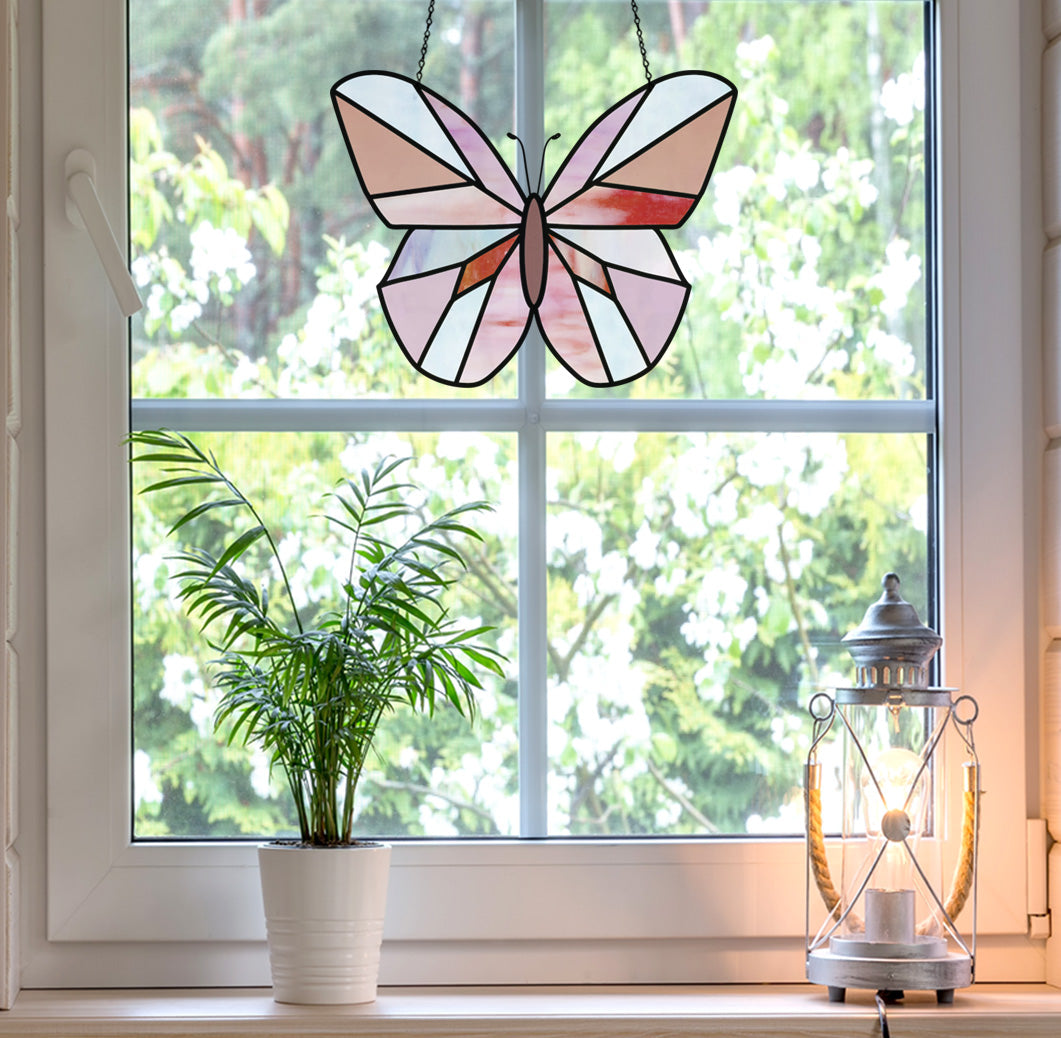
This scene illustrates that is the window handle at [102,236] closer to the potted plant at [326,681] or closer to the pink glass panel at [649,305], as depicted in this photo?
the potted plant at [326,681]

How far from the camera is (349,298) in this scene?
1415 millimetres

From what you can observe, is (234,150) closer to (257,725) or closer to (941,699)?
(257,725)

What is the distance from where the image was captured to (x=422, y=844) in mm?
1363

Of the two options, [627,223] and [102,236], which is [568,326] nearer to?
[627,223]

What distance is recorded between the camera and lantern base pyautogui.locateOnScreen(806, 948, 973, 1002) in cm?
123

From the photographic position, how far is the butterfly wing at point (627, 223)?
1363 millimetres

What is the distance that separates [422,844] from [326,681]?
9.1 inches

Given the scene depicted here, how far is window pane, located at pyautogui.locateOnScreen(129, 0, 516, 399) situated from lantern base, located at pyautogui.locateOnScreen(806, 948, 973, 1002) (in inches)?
25.1

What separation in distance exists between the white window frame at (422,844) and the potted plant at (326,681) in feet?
0.29

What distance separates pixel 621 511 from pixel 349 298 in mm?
350

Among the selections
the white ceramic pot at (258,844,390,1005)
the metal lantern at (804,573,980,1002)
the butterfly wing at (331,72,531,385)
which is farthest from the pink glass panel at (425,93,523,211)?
the white ceramic pot at (258,844,390,1005)

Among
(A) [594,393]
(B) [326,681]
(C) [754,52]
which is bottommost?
(B) [326,681]

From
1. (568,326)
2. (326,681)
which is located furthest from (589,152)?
(326,681)

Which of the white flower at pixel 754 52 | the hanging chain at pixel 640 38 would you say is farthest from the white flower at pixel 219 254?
the white flower at pixel 754 52
